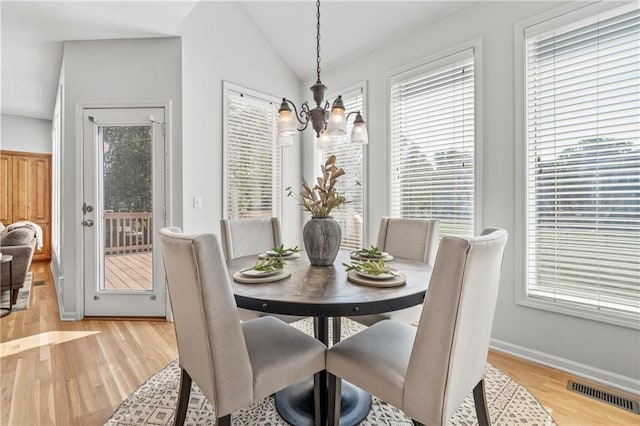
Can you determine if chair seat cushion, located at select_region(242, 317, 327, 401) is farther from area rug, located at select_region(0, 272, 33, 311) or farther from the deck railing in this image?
area rug, located at select_region(0, 272, 33, 311)

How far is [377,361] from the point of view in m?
1.25

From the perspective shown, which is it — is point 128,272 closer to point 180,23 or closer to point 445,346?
point 180,23

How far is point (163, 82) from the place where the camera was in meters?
3.06

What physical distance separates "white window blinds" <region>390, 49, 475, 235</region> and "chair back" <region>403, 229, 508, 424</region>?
1.69 m

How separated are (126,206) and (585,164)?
387cm

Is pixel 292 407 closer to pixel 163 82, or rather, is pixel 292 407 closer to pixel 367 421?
pixel 367 421

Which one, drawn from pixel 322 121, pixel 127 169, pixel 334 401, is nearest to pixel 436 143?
pixel 322 121

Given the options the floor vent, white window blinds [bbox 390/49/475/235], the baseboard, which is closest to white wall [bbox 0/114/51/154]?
white window blinds [bbox 390/49/475/235]

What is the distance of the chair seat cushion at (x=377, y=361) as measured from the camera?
1.17m

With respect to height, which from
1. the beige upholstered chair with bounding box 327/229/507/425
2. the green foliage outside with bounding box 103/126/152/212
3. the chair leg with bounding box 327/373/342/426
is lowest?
the chair leg with bounding box 327/373/342/426

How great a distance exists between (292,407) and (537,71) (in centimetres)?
275

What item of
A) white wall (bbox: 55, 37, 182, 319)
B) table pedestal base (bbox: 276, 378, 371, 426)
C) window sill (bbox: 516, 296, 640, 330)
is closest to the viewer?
table pedestal base (bbox: 276, 378, 371, 426)

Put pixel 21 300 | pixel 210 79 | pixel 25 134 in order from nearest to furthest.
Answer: pixel 210 79
pixel 21 300
pixel 25 134

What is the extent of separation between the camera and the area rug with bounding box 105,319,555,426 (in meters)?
1.62
